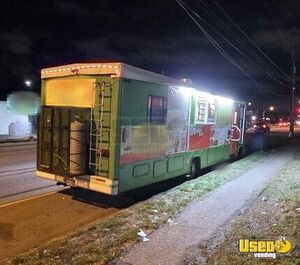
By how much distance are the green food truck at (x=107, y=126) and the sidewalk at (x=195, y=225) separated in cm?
161

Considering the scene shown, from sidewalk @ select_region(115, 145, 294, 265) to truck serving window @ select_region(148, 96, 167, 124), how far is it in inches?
86.7

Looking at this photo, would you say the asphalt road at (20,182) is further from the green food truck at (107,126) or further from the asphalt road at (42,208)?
the green food truck at (107,126)

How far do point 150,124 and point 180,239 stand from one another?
371 cm

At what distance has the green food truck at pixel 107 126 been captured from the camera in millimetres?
8758

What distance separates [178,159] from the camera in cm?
1150

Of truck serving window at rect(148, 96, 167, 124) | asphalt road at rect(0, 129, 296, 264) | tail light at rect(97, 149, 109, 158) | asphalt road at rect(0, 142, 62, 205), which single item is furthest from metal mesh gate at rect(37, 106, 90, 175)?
truck serving window at rect(148, 96, 167, 124)

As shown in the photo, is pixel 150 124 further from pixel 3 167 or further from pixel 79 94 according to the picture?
pixel 3 167

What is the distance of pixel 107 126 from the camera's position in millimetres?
8820

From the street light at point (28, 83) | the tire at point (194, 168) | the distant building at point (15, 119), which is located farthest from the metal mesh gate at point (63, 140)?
the street light at point (28, 83)

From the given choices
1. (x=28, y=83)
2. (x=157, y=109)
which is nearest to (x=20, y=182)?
(x=157, y=109)

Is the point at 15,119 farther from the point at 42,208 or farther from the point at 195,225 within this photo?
the point at 195,225

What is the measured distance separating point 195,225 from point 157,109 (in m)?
3.52

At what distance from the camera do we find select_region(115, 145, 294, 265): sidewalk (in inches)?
234

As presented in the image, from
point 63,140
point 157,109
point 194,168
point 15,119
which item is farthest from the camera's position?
point 15,119
